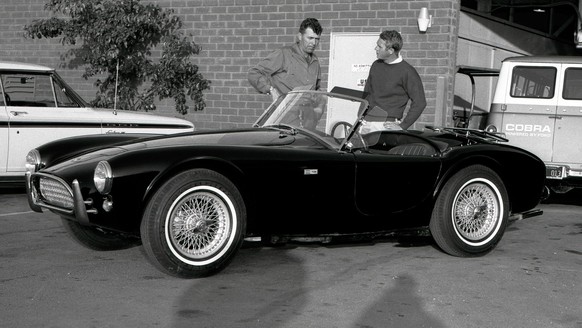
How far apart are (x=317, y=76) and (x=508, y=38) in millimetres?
11537

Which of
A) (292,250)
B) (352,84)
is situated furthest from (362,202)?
(352,84)

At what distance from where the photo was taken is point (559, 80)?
10203mm

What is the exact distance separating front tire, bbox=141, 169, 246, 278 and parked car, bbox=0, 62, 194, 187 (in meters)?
4.33

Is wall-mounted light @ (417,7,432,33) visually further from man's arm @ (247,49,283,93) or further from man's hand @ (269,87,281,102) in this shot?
man's hand @ (269,87,281,102)

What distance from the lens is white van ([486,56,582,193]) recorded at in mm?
9945

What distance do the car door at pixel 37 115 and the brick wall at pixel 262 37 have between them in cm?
520

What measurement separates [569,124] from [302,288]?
5.95 metres

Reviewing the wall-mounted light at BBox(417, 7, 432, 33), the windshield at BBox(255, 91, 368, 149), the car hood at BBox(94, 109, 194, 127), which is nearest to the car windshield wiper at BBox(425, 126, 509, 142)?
the windshield at BBox(255, 91, 368, 149)

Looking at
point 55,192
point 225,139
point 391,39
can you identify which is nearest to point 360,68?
point 391,39

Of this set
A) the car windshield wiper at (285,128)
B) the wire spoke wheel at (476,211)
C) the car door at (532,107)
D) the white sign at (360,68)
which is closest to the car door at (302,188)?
the car windshield wiper at (285,128)

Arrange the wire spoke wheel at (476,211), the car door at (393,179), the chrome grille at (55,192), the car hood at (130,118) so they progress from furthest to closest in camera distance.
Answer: the car hood at (130,118) < the wire spoke wheel at (476,211) < the car door at (393,179) < the chrome grille at (55,192)

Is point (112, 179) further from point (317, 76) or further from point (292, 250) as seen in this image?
point (317, 76)

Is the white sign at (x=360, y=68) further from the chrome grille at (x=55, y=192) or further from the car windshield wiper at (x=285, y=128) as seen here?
the chrome grille at (x=55, y=192)

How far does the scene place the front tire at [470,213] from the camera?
20.4 feet
